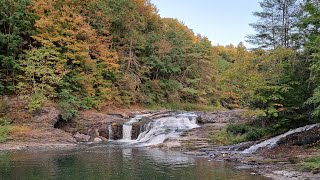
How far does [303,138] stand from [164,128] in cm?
1213

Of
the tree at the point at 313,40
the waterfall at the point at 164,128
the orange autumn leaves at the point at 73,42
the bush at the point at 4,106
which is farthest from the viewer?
the orange autumn leaves at the point at 73,42

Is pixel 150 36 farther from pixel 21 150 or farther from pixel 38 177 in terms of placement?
pixel 38 177

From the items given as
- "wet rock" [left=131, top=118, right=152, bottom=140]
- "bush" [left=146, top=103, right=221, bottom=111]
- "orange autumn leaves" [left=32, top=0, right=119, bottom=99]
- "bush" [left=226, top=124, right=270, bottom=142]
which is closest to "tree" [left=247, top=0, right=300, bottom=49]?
"bush" [left=226, top=124, right=270, bottom=142]

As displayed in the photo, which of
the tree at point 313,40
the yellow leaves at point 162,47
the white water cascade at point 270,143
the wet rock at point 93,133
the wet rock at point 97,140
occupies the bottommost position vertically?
the wet rock at point 97,140

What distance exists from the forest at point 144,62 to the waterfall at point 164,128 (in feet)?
15.5

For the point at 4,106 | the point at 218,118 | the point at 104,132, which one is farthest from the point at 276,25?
the point at 4,106

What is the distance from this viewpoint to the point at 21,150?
21281 mm

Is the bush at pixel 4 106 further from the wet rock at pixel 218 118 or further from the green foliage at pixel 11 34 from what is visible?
the wet rock at pixel 218 118

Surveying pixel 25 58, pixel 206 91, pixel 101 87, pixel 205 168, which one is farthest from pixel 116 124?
Result: pixel 206 91

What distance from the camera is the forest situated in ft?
66.8

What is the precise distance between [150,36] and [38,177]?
112 ft

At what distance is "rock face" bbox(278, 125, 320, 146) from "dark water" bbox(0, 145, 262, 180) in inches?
190

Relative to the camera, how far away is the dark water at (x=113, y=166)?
516 inches

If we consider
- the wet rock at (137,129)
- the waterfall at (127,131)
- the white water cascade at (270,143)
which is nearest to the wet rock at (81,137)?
the waterfall at (127,131)
